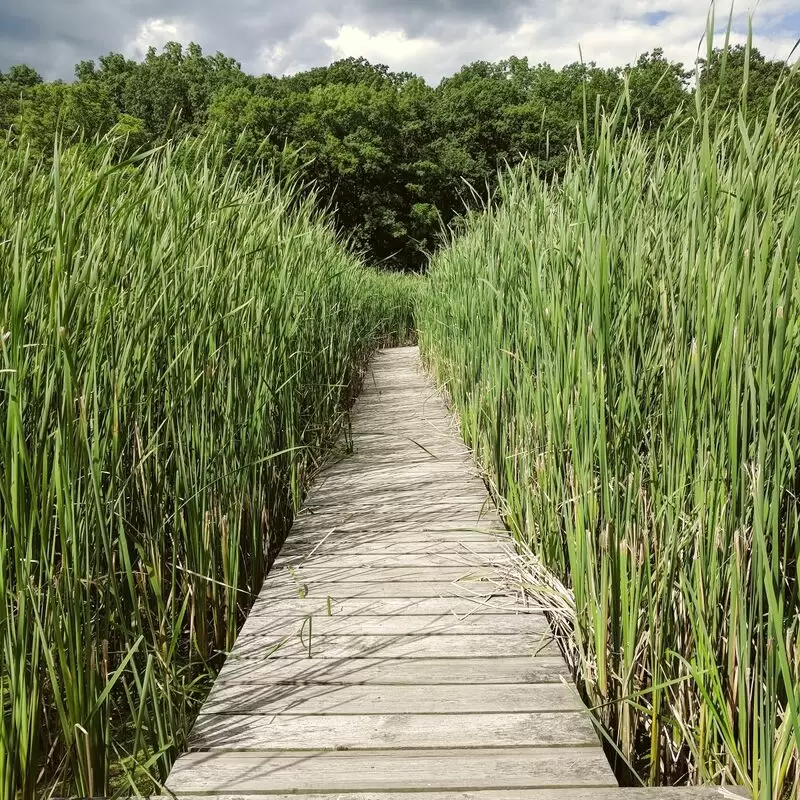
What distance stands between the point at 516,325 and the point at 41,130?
27.7 meters

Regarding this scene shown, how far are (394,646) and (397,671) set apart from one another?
0.11m

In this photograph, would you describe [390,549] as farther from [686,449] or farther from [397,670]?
[686,449]

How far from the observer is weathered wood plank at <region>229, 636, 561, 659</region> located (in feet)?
5.11

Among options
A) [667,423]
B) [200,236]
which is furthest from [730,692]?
[200,236]

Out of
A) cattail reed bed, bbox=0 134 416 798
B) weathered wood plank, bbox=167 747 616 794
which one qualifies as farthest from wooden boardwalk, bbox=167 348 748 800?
cattail reed bed, bbox=0 134 416 798

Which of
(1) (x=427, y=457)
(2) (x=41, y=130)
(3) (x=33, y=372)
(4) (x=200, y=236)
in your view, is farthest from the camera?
(2) (x=41, y=130)

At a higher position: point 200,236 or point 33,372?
point 200,236

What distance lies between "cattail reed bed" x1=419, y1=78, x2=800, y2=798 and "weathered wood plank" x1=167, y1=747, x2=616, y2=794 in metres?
0.11

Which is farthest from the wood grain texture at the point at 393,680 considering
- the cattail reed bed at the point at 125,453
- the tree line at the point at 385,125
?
the tree line at the point at 385,125

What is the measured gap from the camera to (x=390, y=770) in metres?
1.17

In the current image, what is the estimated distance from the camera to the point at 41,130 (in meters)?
24.7

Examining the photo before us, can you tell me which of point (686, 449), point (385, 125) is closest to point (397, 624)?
point (686, 449)

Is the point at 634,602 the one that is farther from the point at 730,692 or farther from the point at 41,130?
the point at 41,130

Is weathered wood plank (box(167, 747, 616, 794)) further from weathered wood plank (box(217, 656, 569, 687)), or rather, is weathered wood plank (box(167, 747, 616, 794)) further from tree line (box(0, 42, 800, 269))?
tree line (box(0, 42, 800, 269))
